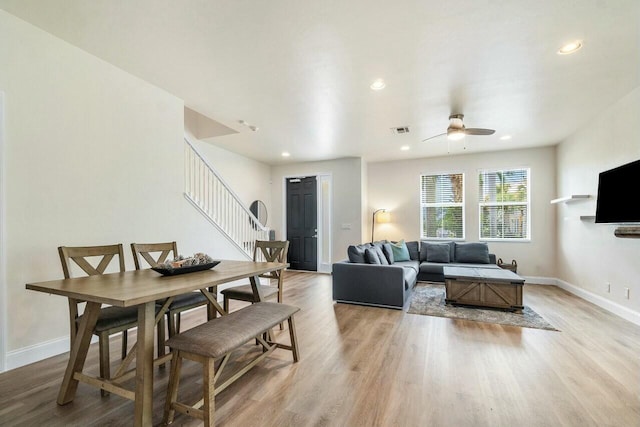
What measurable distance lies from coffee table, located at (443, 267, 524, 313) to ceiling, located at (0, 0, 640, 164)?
2289 millimetres

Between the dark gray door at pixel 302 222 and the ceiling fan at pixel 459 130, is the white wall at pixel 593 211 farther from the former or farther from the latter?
the dark gray door at pixel 302 222

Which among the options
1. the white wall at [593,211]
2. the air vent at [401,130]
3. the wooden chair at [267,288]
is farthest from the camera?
the air vent at [401,130]

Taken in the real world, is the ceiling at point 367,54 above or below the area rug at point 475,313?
above

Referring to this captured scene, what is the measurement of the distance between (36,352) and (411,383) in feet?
10.2

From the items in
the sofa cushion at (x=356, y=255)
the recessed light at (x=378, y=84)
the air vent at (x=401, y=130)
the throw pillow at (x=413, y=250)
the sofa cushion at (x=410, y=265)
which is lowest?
the sofa cushion at (x=410, y=265)

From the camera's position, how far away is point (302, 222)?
7176 mm

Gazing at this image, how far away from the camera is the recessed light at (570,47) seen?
2395mm

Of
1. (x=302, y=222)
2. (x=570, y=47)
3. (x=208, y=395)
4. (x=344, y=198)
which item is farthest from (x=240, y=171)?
(x=570, y=47)

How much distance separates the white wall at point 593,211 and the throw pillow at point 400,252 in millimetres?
2780

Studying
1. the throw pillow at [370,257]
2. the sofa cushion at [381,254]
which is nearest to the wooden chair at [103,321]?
the throw pillow at [370,257]

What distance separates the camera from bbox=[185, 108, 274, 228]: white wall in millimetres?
5375

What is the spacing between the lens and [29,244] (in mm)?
2361

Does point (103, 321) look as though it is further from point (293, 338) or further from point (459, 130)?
point (459, 130)

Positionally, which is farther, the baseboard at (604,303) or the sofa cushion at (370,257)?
the sofa cushion at (370,257)
